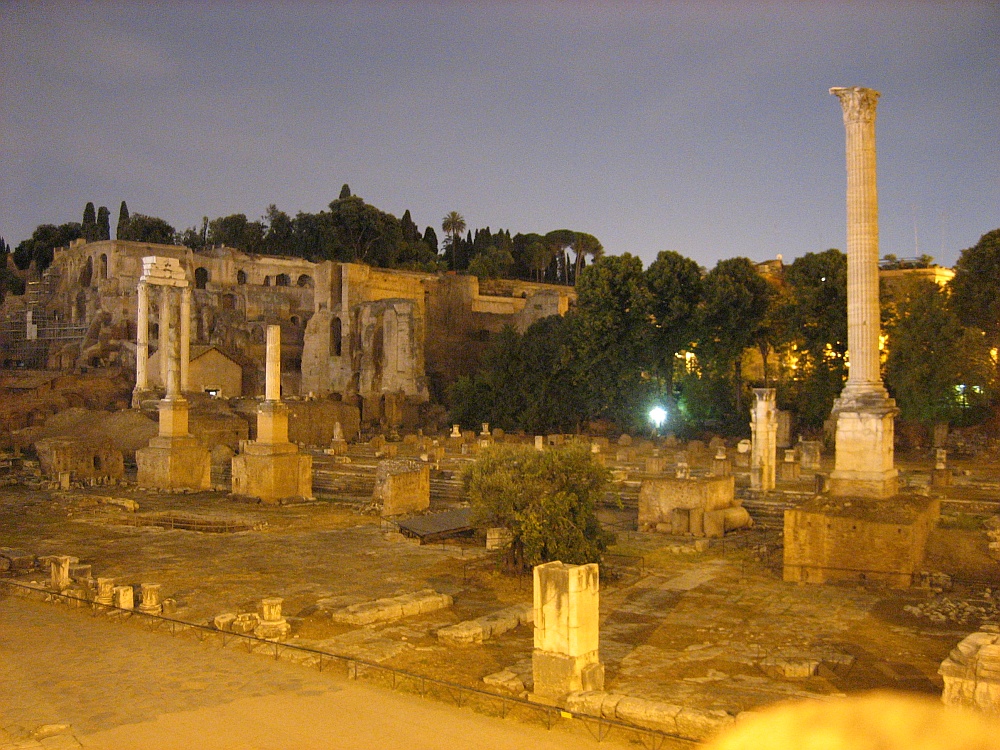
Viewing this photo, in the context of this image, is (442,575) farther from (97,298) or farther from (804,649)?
(97,298)

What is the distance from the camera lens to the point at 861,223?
58.0 feet

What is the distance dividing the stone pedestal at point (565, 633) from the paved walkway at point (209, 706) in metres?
0.58

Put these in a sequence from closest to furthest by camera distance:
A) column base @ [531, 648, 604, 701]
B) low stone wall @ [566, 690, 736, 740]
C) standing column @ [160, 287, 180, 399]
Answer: low stone wall @ [566, 690, 736, 740] < column base @ [531, 648, 604, 701] < standing column @ [160, 287, 180, 399]

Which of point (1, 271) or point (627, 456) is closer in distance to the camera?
point (627, 456)

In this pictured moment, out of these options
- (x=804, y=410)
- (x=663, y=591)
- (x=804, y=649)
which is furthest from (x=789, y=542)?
(x=804, y=410)

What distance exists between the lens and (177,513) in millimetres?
22078

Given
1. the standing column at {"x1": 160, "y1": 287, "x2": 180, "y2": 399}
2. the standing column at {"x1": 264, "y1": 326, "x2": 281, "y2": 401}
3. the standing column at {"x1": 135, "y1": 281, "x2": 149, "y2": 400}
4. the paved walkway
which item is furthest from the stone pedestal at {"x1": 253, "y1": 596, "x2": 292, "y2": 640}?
the standing column at {"x1": 135, "y1": 281, "x2": 149, "y2": 400}

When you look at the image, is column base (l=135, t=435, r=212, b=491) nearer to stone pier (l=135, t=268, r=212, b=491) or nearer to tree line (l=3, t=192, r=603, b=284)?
stone pier (l=135, t=268, r=212, b=491)

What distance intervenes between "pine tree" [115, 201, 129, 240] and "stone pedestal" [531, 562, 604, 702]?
80.2 metres

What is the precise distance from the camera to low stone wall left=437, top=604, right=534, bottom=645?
11344mm

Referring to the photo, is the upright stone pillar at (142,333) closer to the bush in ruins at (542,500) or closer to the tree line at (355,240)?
the bush in ruins at (542,500)

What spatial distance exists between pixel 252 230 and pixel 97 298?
23.7m

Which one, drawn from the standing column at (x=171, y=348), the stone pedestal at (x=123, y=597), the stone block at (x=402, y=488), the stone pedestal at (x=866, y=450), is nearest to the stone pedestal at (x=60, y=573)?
the stone pedestal at (x=123, y=597)

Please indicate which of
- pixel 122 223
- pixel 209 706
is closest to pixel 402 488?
pixel 209 706
